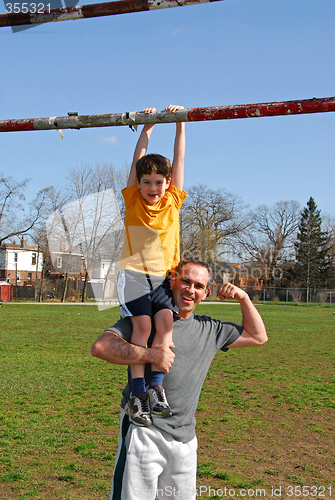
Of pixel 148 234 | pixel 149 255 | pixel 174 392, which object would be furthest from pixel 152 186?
pixel 174 392

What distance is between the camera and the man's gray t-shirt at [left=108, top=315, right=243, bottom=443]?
2587 millimetres

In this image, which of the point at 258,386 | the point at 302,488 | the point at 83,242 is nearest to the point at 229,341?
the point at 83,242

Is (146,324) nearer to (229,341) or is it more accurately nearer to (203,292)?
(203,292)

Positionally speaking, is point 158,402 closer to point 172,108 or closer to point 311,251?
point 172,108

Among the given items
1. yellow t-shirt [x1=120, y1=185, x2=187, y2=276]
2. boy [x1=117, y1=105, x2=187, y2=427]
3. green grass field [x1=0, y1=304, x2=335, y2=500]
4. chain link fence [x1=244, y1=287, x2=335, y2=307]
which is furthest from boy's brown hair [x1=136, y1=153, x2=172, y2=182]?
chain link fence [x1=244, y1=287, x2=335, y2=307]

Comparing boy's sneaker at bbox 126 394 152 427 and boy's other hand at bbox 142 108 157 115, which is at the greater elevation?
boy's other hand at bbox 142 108 157 115

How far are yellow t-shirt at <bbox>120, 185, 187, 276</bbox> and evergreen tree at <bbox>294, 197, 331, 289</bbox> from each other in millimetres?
56531

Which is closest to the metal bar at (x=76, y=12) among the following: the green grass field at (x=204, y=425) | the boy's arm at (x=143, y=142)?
the boy's arm at (x=143, y=142)

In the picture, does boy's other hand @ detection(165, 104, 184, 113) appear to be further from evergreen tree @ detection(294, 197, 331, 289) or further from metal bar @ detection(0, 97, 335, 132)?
evergreen tree @ detection(294, 197, 331, 289)

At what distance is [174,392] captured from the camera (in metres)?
2.65

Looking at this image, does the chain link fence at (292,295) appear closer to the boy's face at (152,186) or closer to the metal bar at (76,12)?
the boy's face at (152,186)

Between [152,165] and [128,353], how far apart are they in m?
1.07

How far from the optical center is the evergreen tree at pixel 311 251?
2259 inches

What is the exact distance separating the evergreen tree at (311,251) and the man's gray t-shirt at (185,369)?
5617 centimetres
